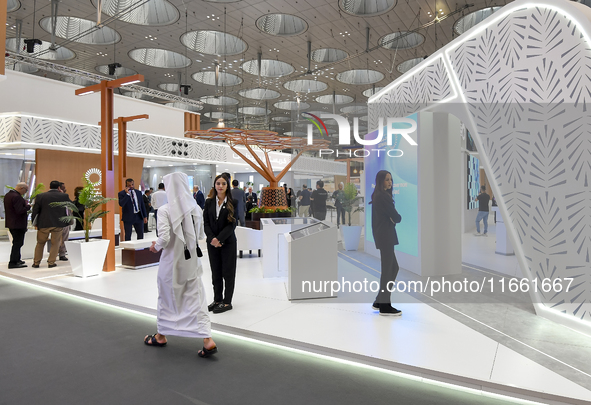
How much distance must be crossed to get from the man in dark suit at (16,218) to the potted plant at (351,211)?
598cm

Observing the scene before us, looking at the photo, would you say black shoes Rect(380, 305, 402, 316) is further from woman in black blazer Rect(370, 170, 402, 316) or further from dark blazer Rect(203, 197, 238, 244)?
dark blazer Rect(203, 197, 238, 244)

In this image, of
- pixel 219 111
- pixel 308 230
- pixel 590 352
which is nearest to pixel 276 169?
pixel 219 111

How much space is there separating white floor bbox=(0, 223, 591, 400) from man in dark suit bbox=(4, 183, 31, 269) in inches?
51.3

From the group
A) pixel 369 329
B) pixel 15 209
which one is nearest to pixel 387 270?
pixel 369 329

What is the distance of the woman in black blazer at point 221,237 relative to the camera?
14.2 ft

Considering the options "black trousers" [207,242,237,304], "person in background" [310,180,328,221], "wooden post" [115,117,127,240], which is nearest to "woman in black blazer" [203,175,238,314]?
"black trousers" [207,242,237,304]

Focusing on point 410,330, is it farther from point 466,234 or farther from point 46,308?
point 466,234

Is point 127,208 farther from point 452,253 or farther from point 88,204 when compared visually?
point 452,253

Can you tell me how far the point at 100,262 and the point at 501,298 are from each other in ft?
19.9

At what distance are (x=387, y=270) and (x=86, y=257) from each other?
4.72m

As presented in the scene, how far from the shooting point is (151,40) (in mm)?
13586

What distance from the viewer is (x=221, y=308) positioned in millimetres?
4398

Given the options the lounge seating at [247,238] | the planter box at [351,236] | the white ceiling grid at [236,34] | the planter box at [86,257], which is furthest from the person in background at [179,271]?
the white ceiling grid at [236,34]

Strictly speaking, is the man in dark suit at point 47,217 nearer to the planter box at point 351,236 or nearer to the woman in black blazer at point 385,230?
the planter box at point 351,236
